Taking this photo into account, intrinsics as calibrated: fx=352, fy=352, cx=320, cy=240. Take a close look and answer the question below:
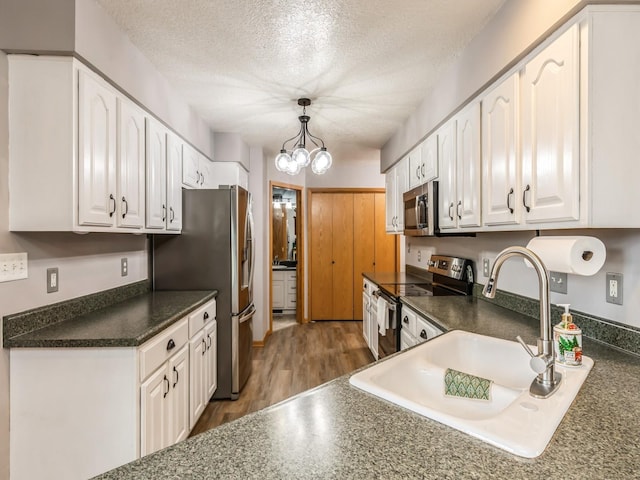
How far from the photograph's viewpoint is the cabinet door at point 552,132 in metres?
1.26

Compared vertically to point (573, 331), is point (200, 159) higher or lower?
higher

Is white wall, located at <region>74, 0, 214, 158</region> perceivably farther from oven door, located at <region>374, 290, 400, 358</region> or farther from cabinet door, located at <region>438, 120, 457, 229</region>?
oven door, located at <region>374, 290, 400, 358</region>

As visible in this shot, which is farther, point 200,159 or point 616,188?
point 200,159

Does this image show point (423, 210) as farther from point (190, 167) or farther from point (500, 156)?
point (190, 167)

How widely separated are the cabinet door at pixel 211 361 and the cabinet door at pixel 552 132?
7.32ft

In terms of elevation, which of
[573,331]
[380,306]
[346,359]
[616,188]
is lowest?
[346,359]

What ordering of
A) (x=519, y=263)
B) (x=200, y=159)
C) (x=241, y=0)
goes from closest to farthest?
1. (x=241, y=0)
2. (x=519, y=263)
3. (x=200, y=159)

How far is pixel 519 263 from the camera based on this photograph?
2.07 meters

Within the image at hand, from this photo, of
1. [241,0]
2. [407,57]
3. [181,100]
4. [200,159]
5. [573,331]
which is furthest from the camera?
[200,159]

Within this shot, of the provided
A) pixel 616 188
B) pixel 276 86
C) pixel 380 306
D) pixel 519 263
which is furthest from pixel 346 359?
pixel 616 188

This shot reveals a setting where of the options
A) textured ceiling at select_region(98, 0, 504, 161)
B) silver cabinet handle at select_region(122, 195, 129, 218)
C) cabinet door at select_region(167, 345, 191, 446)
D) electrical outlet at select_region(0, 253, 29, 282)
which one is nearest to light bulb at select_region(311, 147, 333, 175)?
textured ceiling at select_region(98, 0, 504, 161)

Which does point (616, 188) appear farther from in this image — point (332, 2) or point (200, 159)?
point (200, 159)

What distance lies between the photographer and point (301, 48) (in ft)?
6.86

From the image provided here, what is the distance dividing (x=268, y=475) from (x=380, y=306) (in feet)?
8.46
